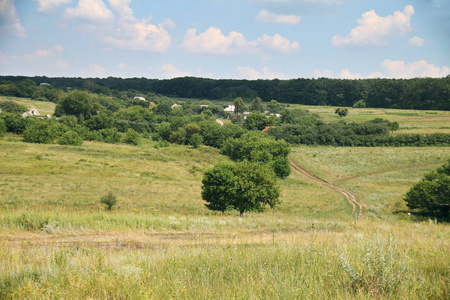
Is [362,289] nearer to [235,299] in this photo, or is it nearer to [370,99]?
[235,299]

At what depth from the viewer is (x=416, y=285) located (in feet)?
15.0

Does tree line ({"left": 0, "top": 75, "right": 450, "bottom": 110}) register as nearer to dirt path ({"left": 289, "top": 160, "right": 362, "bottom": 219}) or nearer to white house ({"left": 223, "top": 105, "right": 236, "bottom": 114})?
white house ({"left": 223, "top": 105, "right": 236, "bottom": 114})

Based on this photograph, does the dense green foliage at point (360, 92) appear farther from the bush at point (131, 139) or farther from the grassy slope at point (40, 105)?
the bush at point (131, 139)

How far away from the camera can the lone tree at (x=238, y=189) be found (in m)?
30.7

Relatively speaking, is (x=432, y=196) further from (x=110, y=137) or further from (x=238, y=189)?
(x=110, y=137)

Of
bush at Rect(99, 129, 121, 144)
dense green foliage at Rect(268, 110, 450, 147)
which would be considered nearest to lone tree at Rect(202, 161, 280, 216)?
dense green foliage at Rect(268, 110, 450, 147)

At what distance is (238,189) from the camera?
31266 mm

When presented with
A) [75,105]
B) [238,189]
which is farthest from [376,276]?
[75,105]

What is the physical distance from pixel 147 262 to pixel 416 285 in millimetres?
4521

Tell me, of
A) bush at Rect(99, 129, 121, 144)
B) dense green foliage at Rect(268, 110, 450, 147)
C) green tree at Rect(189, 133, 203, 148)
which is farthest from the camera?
green tree at Rect(189, 133, 203, 148)

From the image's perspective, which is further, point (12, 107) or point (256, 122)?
point (256, 122)

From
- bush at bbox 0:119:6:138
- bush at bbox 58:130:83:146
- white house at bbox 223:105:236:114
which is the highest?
white house at bbox 223:105:236:114

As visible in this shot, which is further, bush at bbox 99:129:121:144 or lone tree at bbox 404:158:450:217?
bush at bbox 99:129:121:144

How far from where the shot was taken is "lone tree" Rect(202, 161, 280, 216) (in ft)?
101
